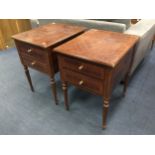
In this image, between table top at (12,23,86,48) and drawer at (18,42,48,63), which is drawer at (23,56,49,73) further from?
table top at (12,23,86,48)

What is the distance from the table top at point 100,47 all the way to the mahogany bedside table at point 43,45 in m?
0.12

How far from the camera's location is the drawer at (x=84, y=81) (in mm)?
1060

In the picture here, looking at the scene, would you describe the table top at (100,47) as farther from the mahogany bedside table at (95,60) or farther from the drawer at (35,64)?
the drawer at (35,64)

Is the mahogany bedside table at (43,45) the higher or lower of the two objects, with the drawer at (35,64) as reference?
higher

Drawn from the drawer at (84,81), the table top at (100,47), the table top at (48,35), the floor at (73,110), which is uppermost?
the table top at (48,35)

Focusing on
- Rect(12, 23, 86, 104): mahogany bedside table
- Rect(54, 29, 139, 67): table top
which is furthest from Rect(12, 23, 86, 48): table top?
Rect(54, 29, 139, 67): table top

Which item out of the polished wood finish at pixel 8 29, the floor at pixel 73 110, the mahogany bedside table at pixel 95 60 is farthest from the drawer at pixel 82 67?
the polished wood finish at pixel 8 29

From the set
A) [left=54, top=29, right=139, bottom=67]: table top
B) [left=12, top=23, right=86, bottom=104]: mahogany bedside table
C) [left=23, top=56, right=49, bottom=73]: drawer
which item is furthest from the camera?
[left=23, top=56, right=49, bottom=73]: drawer

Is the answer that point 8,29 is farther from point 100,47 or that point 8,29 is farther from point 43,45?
point 100,47

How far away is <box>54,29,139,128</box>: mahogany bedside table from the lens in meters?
0.97

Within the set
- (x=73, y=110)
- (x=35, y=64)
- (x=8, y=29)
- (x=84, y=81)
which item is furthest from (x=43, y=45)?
(x=8, y=29)

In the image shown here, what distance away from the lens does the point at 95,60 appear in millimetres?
947

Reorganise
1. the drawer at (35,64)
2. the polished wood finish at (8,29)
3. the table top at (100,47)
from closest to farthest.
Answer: the table top at (100,47), the drawer at (35,64), the polished wood finish at (8,29)
